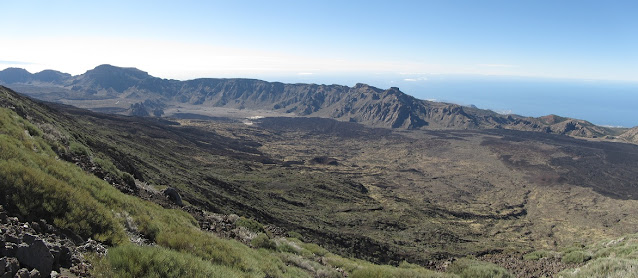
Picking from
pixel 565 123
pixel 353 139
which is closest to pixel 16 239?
pixel 353 139

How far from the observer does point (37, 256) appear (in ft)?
15.5

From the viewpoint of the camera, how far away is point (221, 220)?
18.6 meters

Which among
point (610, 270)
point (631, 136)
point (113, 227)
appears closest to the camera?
point (113, 227)

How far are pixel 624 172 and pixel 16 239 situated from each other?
489 feet

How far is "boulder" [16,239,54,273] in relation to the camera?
15.2 feet

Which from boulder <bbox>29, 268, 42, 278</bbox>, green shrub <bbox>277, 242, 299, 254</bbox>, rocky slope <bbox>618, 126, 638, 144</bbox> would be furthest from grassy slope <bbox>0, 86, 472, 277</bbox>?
rocky slope <bbox>618, 126, 638, 144</bbox>

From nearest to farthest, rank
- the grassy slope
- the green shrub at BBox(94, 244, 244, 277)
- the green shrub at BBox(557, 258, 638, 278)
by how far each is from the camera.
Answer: the green shrub at BBox(94, 244, 244, 277)
the grassy slope
the green shrub at BBox(557, 258, 638, 278)

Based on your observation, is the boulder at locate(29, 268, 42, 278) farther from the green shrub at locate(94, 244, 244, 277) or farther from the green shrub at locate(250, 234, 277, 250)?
the green shrub at locate(250, 234, 277, 250)

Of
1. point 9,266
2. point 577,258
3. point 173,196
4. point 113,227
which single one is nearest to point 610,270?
point 577,258

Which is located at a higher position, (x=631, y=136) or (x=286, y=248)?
(x=286, y=248)

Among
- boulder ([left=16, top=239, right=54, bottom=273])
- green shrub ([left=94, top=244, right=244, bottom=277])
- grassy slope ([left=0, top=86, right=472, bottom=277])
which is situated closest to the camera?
boulder ([left=16, top=239, right=54, bottom=273])

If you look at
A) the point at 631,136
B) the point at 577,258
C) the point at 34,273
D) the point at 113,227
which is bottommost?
the point at 631,136

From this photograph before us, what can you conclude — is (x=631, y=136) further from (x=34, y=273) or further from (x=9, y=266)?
(x=9, y=266)

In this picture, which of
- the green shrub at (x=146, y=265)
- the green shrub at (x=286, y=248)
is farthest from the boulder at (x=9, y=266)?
the green shrub at (x=286, y=248)
